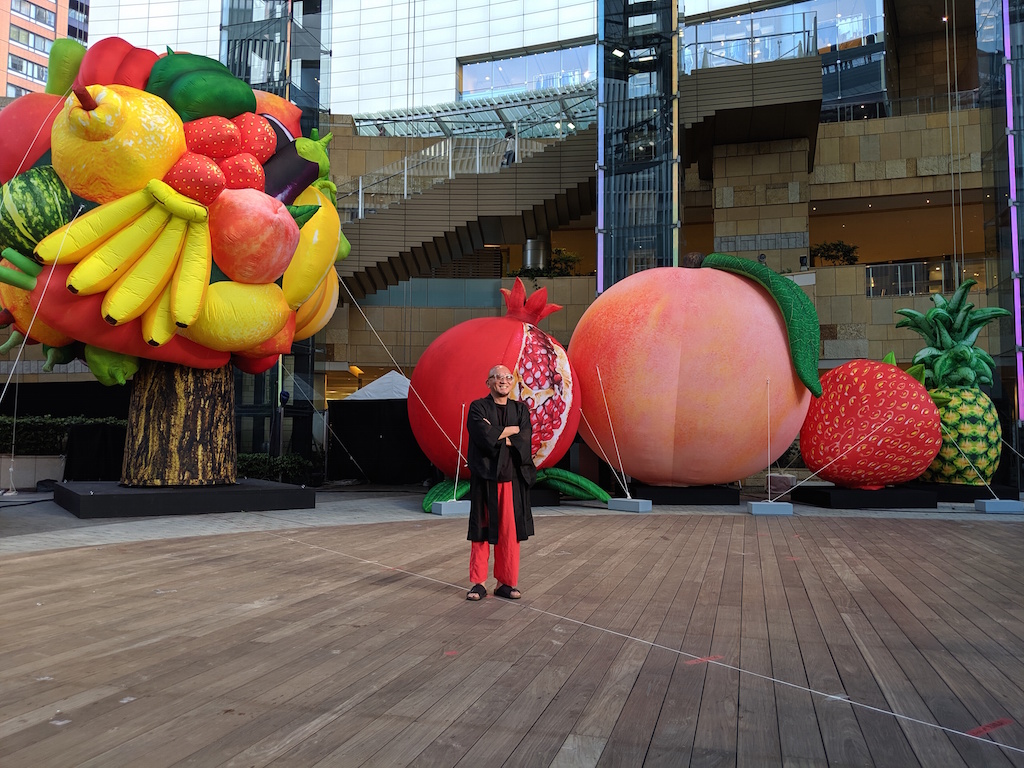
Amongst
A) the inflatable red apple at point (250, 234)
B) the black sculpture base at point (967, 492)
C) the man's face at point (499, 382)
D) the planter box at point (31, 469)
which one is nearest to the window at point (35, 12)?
the planter box at point (31, 469)

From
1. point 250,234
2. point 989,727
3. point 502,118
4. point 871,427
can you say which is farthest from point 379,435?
point 989,727

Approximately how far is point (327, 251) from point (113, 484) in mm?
4041

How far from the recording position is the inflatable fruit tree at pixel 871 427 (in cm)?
1147

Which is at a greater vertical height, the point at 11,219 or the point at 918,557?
the point at 11,219

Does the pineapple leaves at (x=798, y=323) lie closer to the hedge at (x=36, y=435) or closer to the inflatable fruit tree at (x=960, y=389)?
the inflatable fruit tree at (x=960, y=389)

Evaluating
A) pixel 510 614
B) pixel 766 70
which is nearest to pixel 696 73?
pixel 766 70

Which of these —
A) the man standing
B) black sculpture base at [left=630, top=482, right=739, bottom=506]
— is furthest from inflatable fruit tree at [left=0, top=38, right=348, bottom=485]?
black sculpture base at [left=630, top=482, right=739, bottom=506]

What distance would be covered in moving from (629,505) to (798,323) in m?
3.28

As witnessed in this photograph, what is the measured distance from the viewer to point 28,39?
6391 cm

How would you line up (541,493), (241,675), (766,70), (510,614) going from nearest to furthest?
(241,675), (510,614), (541,493), (766,70)

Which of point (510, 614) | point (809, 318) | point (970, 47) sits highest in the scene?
point (970, 47)

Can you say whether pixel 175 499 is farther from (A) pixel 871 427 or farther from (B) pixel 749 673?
(A) pixel 871 427

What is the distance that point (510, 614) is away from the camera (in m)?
4.86

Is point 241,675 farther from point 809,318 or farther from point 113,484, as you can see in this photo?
point 809,318
